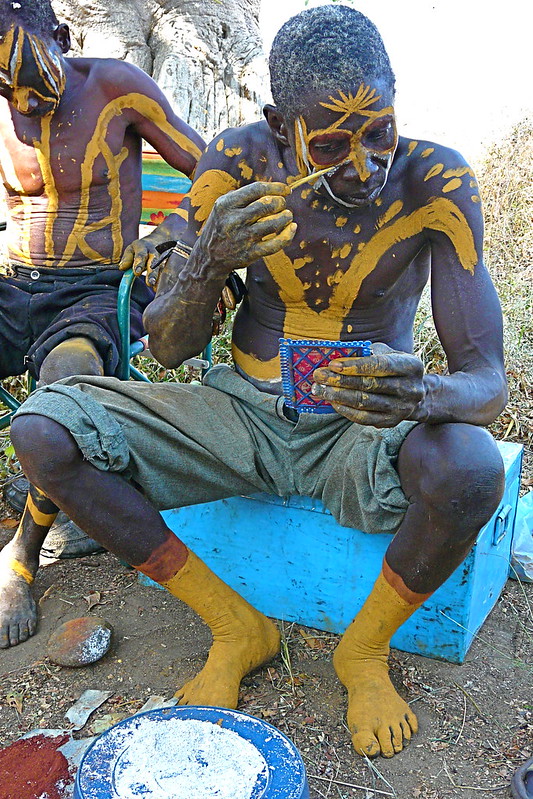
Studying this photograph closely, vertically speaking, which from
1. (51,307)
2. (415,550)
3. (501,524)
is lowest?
(501,524)

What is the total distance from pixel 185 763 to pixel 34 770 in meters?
0.47

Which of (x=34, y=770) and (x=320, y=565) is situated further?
(x=320, y=565)

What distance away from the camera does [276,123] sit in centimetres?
190

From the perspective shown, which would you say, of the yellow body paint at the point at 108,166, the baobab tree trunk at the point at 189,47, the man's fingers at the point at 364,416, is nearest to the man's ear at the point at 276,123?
the man's fingers at the point at 364,416

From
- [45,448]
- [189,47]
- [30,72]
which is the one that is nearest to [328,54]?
[45,448]

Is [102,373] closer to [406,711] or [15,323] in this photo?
[15,323]

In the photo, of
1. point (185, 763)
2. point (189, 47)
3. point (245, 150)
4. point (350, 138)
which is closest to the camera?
point (185, 763)

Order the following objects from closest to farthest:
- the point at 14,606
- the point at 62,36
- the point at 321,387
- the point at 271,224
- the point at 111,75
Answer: the point at 321,387, the point at 271,224, the point at 14,606, the point at 62,36, the point at 111,75

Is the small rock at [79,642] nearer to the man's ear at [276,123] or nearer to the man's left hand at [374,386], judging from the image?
the man's left hand at [374,386]

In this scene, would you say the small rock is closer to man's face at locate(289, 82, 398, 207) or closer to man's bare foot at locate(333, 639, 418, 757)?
man's bare foot at locate(333, 639, 418, 757)

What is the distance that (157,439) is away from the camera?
1.94 meters

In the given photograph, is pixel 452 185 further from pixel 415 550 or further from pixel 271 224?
pixel 415 550

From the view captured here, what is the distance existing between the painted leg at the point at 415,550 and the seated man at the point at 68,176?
1.23m

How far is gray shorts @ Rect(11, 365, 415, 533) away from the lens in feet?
5.92
